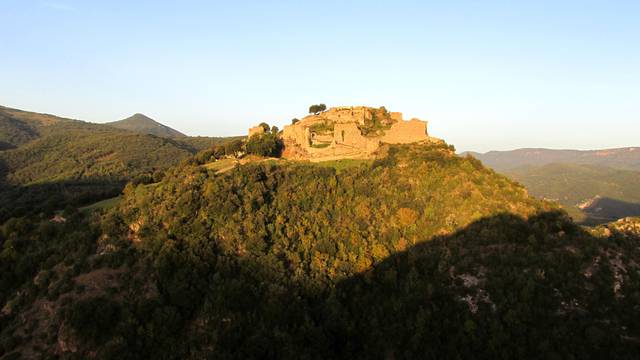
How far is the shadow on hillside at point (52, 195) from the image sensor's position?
50594 mm

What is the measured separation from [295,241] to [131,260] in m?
14.9

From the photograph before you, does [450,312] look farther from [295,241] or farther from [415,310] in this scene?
[295,241]

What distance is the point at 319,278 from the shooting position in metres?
38.4

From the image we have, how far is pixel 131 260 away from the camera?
37.2m

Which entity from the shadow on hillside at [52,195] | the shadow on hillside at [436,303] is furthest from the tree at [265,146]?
the shadow on hillside at [436,303]

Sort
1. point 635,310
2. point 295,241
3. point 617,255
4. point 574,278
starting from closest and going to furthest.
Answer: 1. point 635,310
2. point 574,278
3. point 617,255
4. point 295,241

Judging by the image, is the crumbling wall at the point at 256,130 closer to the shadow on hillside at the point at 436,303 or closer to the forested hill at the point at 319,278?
the forested hill at the point at 319,278

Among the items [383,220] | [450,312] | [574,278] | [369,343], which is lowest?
[369,343]

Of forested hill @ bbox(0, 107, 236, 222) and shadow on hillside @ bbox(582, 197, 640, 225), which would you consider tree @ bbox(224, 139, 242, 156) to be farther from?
shadow on hillside @ bbox(582, 197, 640, 225)

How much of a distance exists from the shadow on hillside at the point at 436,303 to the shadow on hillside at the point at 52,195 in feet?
77.7

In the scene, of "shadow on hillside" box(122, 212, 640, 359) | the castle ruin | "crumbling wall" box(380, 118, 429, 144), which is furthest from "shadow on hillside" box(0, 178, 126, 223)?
"crumbling wall" box(380, 118, 429, 144)

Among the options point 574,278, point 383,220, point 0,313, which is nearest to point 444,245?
point 383,220

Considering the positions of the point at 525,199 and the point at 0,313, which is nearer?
the point at 0,313

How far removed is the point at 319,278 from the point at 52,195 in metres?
58.7
